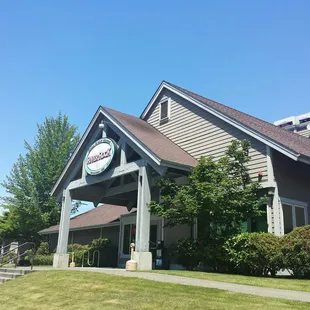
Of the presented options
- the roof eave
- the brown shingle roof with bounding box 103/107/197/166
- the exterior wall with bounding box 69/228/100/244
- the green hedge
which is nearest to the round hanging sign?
the brown shingle roof with bounding box 103/107/197/166

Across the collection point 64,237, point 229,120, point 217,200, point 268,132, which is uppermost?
point 229,120

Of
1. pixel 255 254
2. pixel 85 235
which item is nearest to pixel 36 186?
pixel 85 235

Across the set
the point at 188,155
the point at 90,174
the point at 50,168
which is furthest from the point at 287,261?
the point at 50,168

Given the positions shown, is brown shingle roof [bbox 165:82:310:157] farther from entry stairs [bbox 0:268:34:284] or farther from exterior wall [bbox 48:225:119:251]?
exterior wall [bbox 48:225:119:251]

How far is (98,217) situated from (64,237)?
9.18 m

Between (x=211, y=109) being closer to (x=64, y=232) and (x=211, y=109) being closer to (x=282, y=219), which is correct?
(x=282, y=219)

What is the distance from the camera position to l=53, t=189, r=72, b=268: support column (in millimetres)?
17078

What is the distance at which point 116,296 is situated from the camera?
777cm

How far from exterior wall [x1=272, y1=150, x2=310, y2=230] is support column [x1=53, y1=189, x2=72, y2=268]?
9.82 m

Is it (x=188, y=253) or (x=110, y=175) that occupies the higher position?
(x=110, y=175)

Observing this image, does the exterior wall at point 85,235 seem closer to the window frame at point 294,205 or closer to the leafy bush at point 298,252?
the window frame at point 294,205

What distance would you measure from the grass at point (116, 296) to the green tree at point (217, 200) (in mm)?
4281

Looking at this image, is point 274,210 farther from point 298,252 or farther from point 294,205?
point 298,252

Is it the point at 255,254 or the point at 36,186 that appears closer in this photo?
the point at 255,254
